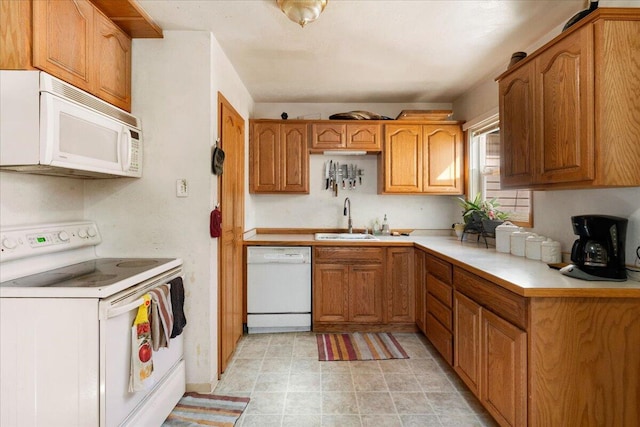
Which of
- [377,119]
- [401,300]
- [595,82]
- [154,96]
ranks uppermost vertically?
[377,119]

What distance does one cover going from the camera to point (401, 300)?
306 centimetres

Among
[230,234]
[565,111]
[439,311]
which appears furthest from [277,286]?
[565,111]

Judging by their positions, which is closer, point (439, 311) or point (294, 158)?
point (439, 311)

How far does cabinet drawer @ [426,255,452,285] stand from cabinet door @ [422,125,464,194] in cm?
102

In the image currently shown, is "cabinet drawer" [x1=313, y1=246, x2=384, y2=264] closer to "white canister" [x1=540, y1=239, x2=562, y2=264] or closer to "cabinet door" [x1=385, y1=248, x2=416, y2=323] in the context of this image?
"cabinet door" [x1=385, y1=248, x2=416, y2=323]

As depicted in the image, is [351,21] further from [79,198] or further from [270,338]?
[270,338]

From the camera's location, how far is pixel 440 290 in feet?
8.11

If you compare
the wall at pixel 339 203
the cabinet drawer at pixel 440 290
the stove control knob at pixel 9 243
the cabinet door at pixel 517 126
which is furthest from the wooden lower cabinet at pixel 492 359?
the stove control knob at pixel 9 243

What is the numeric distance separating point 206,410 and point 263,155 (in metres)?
2.37

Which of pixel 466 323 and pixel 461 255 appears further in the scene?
pixel 461 255

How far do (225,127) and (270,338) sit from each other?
197 cm

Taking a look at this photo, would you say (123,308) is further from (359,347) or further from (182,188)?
(359,347)

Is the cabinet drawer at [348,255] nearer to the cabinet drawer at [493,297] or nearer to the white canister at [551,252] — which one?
the cabinet drawer at [493,297]

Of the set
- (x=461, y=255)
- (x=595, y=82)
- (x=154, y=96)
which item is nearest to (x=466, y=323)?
(x=461, y=255)
